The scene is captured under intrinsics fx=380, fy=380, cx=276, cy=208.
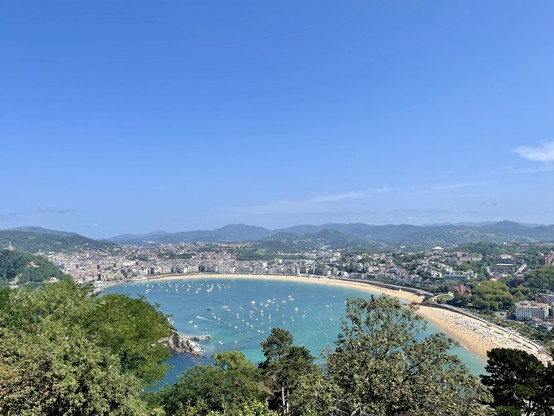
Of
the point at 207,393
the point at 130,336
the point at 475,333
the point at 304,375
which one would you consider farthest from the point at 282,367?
the point at 475,333

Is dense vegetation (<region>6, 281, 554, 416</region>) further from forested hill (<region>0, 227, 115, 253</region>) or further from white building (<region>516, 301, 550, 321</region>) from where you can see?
forested hill (<region>0, 227, 115, 253</region>)

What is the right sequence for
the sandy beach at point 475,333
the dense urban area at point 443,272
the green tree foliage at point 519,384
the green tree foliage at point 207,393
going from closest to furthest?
1. the green tree foliage at point 519,384
2. the green tree foliage at point 207,393
3. the sandy beach at point 475,333
4. the dense urban area at point 443,272

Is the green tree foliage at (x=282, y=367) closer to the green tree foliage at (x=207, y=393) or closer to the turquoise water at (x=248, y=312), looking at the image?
the green tree foliage at (x=207, y=393)

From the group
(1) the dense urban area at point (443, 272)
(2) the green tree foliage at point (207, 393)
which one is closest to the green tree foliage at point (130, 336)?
(2) the green tree foliage at point (207, 393)

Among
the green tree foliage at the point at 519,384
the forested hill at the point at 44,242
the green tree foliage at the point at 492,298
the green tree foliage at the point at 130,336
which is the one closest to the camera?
the green tree foliage at the point at 130,336

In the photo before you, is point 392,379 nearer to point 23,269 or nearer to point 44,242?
point 23,269

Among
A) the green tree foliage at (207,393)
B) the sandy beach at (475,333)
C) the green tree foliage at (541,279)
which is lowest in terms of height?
the sandy beach at (475,333)
